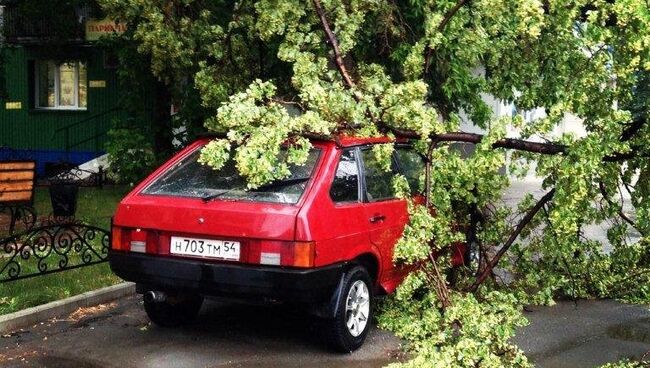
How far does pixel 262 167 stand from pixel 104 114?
19.6m

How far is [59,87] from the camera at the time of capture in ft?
82.4

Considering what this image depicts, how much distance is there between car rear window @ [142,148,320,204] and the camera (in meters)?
6.03

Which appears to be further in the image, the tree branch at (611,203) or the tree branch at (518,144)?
the tree branch at (611,203)

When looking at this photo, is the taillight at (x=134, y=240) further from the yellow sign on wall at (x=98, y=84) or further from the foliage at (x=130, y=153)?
the yellow sign on wall at (x=98, y=84)

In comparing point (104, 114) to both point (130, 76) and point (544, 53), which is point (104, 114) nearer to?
point (130, 76)

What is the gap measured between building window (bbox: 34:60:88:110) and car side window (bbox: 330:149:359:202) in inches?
771

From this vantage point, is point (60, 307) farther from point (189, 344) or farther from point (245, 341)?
point (245, 341)

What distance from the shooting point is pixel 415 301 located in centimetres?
566

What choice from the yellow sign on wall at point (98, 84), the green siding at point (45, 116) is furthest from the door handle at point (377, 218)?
the yellow sign on wall at point (98, 84)

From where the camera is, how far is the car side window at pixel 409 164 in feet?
23.3

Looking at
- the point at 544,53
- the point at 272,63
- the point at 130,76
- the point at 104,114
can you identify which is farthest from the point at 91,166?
the point at 544,53

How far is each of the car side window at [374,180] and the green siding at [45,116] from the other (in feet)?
58.1

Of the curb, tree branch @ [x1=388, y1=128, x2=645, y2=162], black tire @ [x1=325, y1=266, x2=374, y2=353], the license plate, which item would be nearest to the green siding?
the curb

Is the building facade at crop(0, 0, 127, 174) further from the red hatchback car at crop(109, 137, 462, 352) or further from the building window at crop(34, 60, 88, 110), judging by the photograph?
the red hatchback car at crop(109, 137, 462, 352)
